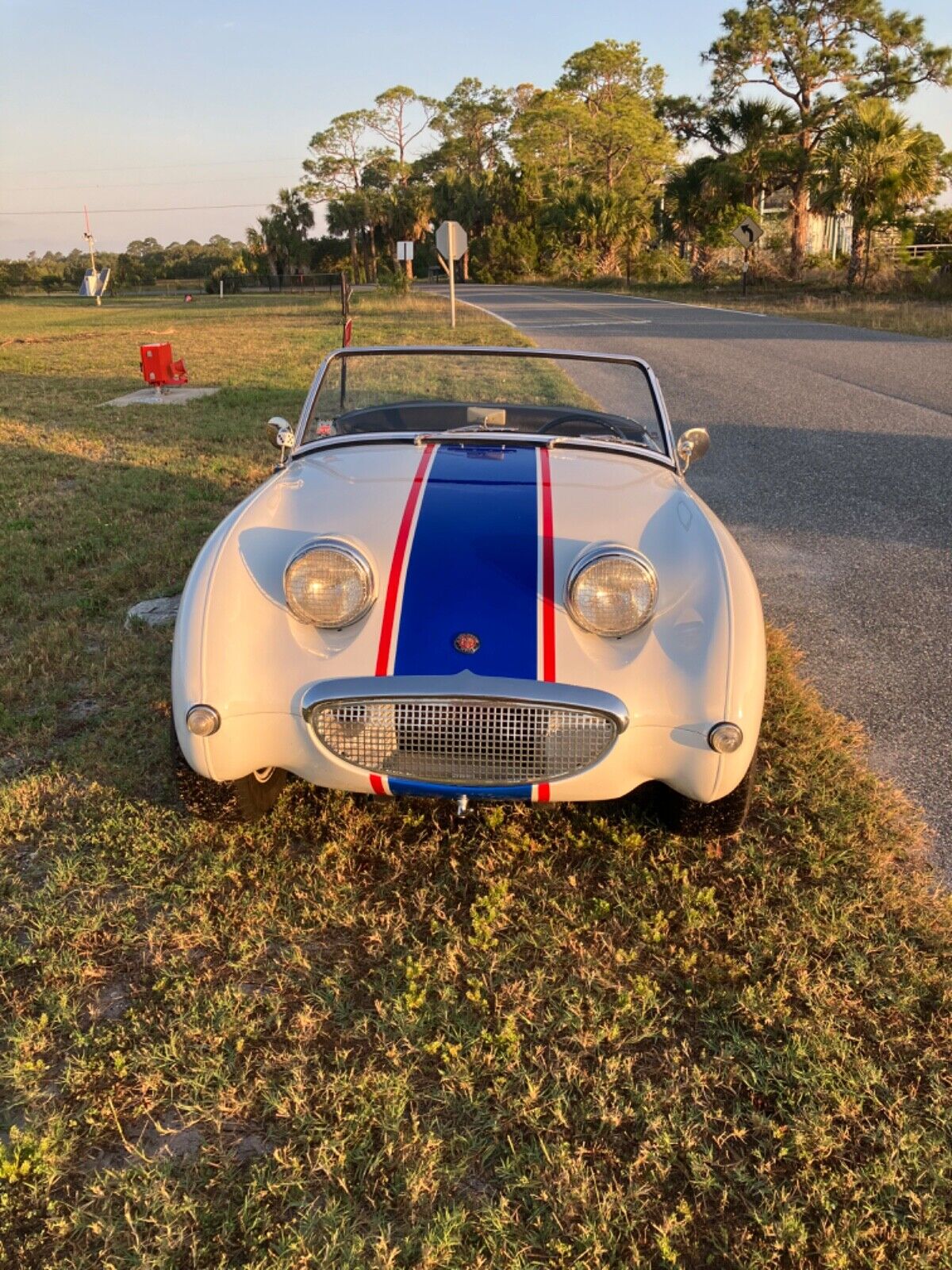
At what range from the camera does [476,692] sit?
2.13 metres

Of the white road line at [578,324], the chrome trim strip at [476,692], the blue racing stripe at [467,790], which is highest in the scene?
the white road line at [578,324]

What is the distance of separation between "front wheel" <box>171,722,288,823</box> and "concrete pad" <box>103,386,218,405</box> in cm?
882

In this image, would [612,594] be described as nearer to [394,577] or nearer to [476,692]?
[476,692]

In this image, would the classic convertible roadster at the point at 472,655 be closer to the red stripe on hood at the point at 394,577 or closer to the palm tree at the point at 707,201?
the red stripe on hood at the point at 394,577

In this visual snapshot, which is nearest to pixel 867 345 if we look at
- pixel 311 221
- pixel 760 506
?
pixel 760 506

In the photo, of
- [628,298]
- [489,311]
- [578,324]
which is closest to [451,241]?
[578,324]

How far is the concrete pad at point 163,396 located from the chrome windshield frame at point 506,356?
24.2ft

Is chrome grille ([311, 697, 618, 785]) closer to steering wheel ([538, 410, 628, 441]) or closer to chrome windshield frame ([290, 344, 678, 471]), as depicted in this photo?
chrome windshield frame ([290, 344, 678, 471])

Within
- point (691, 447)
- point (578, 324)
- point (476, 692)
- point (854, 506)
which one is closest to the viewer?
point (476, 692)

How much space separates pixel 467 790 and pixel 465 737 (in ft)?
0.49

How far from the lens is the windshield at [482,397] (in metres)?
3.43

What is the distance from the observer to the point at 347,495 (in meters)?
2.69

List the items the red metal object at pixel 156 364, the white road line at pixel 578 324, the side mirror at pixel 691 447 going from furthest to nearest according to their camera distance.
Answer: the white road line at pixel 578 324
the red metal object at pixel 156 364
the side mirror at pixel 691 447

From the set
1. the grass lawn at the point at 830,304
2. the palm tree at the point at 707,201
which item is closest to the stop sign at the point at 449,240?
the grass lawn at the point at 830,304
